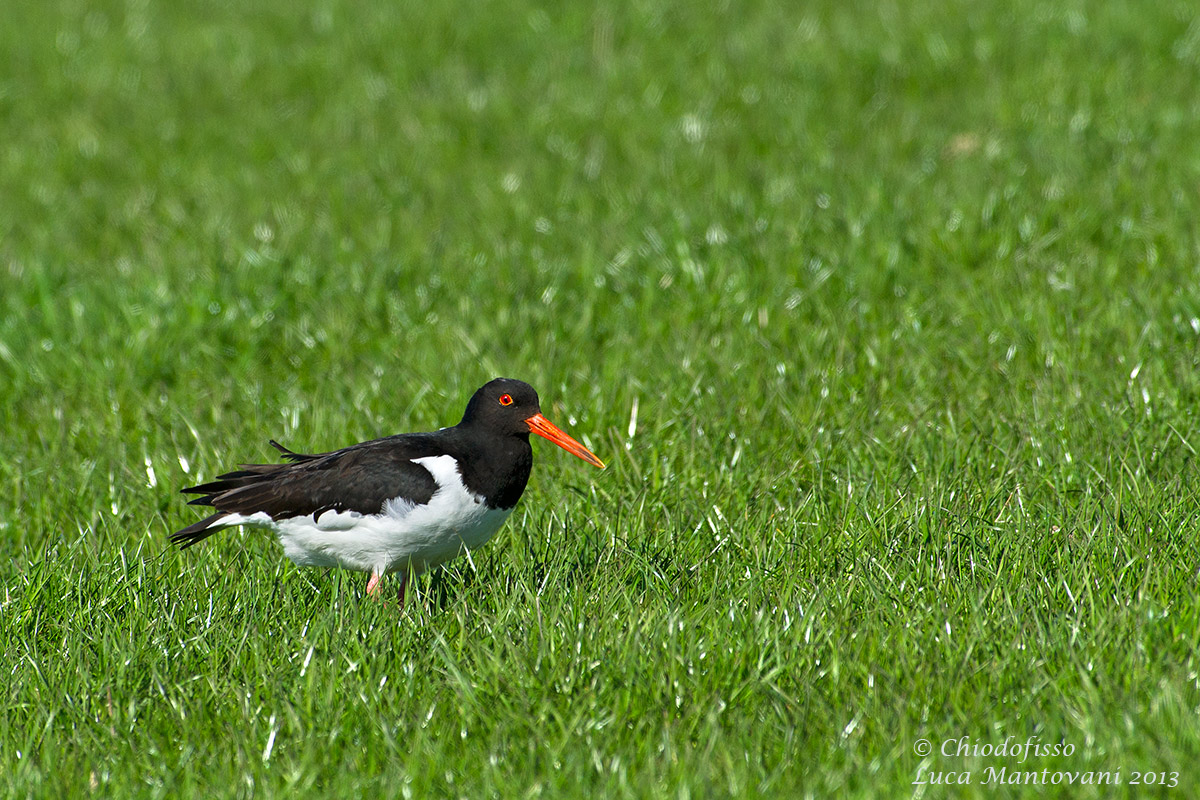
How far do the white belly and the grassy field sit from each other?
15 cm

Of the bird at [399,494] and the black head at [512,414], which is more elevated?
the black head at [512,414]

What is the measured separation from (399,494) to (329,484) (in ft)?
0.96

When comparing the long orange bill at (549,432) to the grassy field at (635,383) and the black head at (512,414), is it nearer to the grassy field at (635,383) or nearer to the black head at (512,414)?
the black head at (512,414)

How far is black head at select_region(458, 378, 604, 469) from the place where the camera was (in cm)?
478

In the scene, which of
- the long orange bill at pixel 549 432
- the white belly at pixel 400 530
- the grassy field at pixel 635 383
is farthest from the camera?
the long orange bill at pixel 549 432

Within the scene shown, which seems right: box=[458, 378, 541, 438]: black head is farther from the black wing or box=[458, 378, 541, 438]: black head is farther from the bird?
the black wing

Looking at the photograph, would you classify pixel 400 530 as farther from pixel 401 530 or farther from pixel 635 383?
pixel 635 383

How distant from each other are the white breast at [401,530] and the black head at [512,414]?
27 cm

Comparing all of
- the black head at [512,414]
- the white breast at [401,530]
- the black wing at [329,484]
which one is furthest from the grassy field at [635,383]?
the black head at [512,414]

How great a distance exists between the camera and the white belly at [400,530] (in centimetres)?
450

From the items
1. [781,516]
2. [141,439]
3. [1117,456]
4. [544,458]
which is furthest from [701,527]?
[141,439]

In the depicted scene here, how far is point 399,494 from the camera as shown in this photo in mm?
4547

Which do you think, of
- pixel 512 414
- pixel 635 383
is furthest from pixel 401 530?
pixel 635 383

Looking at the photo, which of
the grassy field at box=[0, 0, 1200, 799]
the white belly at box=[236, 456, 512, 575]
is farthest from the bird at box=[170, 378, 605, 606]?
the grassy field at box=[0, 0, 1200, 799]
